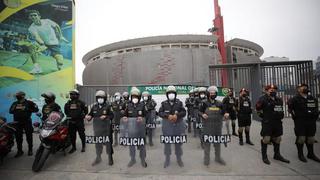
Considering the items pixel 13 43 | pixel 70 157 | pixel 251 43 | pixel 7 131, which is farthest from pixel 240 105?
pixel 251 43

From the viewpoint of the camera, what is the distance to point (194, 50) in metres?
39.5

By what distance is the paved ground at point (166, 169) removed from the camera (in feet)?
14.8

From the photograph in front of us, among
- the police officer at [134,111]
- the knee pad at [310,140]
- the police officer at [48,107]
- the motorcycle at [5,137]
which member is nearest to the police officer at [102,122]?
the police officer at [134,111]

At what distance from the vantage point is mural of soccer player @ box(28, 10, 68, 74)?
1091 centimetres

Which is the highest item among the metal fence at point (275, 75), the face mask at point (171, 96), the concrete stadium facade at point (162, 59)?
the concrete stadium facade at point (162, 59)

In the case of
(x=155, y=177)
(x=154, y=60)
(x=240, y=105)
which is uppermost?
(x=154, y=60)

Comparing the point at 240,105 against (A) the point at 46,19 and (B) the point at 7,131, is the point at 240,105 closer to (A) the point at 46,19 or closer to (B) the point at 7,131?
(B) the point at 7,131

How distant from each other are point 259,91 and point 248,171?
10258 mm

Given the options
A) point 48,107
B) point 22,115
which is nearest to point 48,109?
point 48,107

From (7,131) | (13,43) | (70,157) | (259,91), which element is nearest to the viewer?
(7,131)

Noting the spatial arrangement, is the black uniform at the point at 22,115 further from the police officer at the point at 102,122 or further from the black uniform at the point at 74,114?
the police officer at the point at 102,122

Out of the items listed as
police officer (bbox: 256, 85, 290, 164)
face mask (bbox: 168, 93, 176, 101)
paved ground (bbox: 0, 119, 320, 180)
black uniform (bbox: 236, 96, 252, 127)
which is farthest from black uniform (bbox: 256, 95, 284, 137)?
face mask (bbox: 168, 93, 176, 101)

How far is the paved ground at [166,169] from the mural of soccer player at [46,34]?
239 inches

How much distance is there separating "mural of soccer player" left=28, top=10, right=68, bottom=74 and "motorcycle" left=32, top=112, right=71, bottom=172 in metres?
6.57
